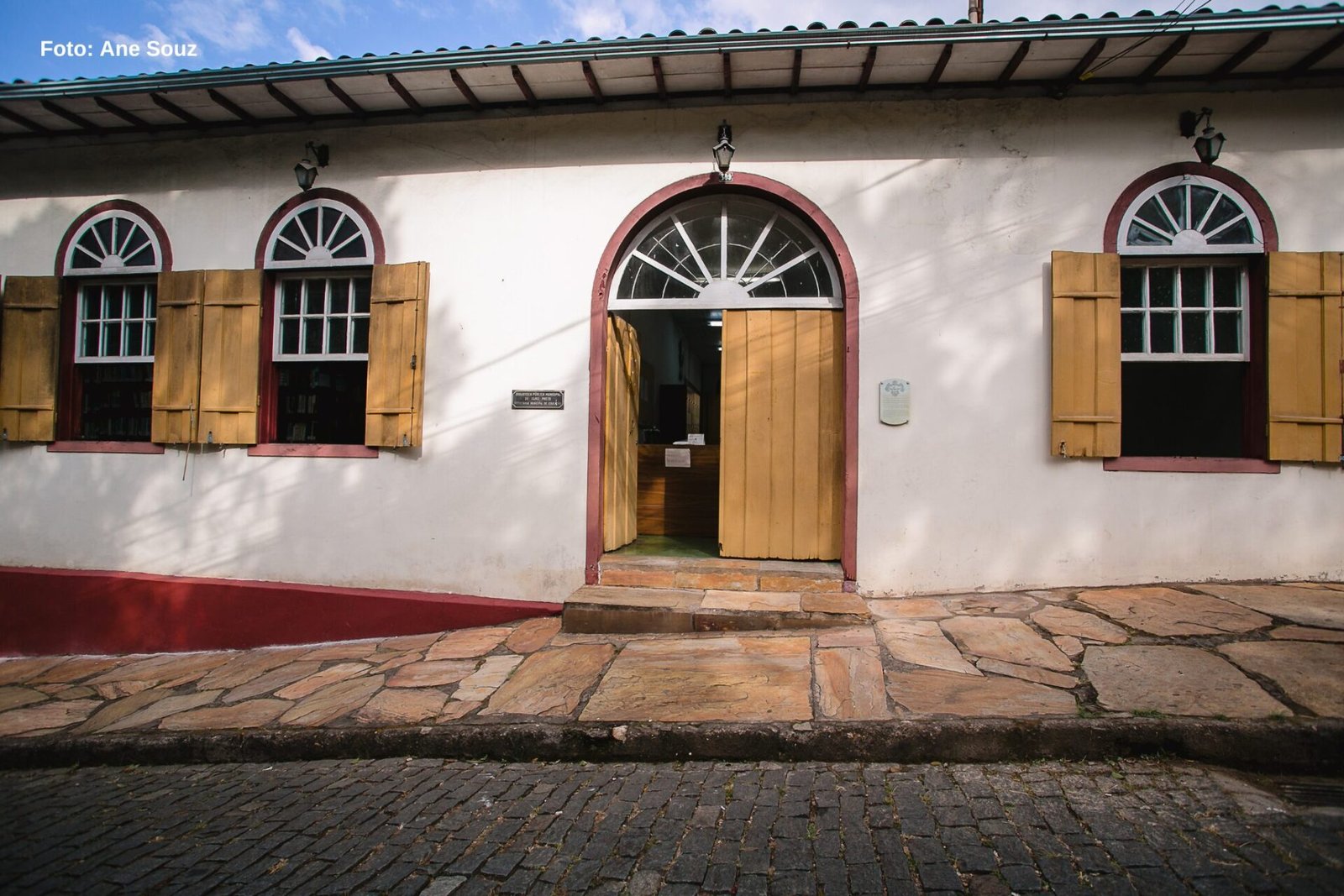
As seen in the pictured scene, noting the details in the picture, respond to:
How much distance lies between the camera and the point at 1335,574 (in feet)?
16.3

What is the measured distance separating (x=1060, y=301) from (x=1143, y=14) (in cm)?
190

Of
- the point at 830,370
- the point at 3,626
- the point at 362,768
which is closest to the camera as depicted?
the point at 362,768

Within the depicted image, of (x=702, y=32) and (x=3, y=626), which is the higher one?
(x=702, y=32)

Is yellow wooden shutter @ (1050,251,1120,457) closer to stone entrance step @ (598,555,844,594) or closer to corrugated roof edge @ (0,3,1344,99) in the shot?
corrugated roof edge @ (0,3,1344,99)

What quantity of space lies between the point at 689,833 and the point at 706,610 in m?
2.07

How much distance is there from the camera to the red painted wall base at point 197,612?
18.1ft

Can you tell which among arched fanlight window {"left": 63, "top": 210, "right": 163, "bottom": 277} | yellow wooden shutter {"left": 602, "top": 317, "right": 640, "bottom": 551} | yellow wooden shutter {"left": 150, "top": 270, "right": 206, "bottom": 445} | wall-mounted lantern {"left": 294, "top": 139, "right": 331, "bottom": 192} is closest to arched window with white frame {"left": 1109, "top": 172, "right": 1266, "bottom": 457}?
yellow wooden shutter {"left": 602, "top": 317, "right": 640, "bottom": 551}

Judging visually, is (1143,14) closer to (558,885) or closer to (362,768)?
(558,885)

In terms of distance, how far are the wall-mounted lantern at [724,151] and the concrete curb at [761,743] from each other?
411 cm

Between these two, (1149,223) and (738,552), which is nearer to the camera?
(1149,223)

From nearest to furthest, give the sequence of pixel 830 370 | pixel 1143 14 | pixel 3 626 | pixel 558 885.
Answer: pixel 558 885 < pixel 1143 14 < pixel 830 370 < pixel 3 626

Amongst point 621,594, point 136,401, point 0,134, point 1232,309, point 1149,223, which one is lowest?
point 621,594

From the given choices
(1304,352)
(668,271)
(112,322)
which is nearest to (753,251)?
(668,271)

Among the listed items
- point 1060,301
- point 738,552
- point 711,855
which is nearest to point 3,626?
point 738,552
